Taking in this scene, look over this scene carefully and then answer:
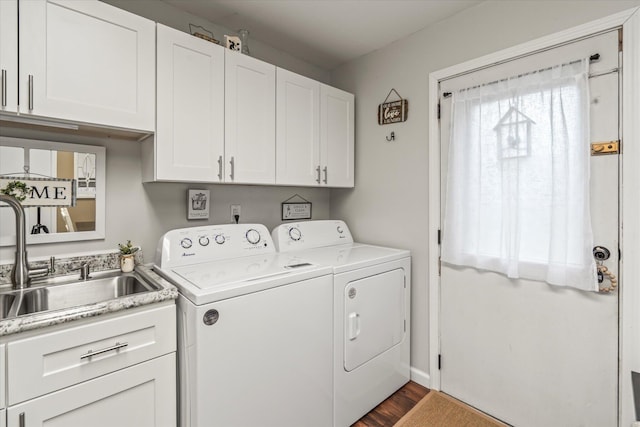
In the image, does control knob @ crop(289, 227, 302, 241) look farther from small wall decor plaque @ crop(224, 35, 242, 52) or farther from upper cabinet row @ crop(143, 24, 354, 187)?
small wall decor plaque @ crop(224, 35, 242, 52)

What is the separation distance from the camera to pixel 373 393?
2006 mm

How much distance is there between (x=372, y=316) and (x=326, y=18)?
2.00m

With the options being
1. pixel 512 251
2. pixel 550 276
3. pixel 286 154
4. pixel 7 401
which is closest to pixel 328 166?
pixel 286 154

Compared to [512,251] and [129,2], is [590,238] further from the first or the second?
[129,2]

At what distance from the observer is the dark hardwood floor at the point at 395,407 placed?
192cm

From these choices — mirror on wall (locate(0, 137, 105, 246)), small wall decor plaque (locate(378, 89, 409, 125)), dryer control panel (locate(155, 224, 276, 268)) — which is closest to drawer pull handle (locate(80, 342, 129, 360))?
dryer control panel (locate(155, 224, 276, 268))

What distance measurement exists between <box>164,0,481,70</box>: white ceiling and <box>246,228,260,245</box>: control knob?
4.69 feet

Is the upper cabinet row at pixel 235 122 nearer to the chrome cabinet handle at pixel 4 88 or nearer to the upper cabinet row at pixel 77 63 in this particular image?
the upper cabinet row at pixel 77 63

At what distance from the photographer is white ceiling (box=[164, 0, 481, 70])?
1.93 meters

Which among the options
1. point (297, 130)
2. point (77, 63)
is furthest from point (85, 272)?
point (297, 130)

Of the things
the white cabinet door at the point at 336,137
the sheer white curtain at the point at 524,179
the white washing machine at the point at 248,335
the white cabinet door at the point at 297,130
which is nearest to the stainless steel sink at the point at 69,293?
the white washing machine at the point at 248,335

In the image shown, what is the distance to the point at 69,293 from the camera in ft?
5.01

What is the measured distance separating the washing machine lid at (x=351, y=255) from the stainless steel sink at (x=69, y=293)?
933 mm

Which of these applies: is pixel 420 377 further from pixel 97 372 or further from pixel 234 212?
pixel 97 372
